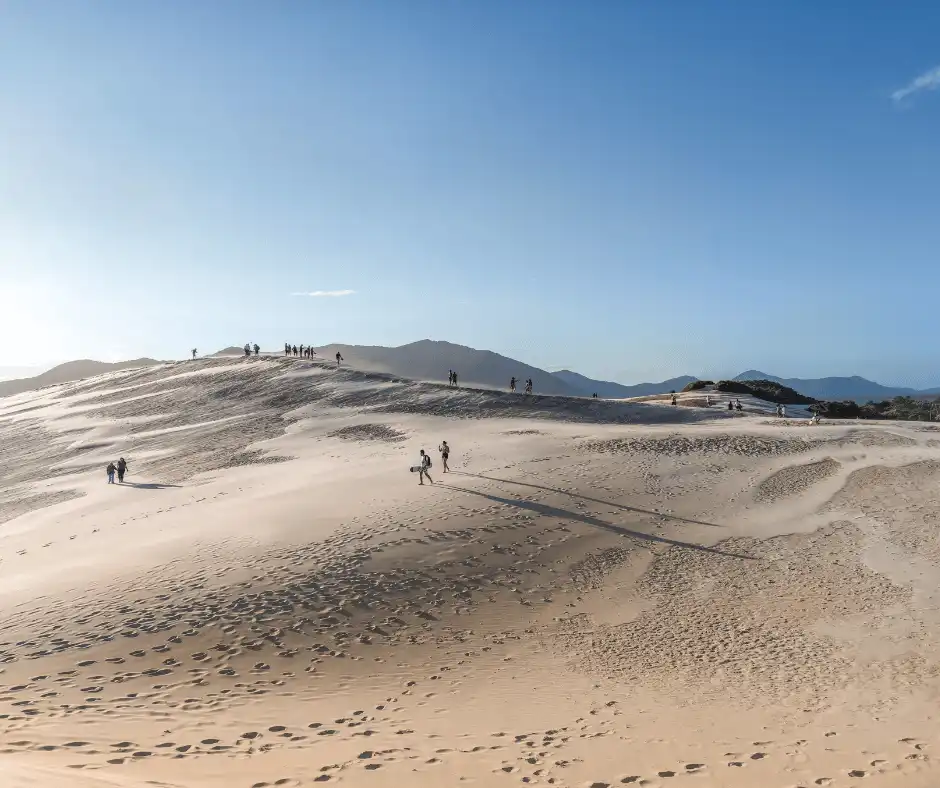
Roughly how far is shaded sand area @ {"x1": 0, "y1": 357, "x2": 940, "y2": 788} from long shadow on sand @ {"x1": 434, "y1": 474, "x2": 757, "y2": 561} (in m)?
0.13

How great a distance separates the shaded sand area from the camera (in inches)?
342

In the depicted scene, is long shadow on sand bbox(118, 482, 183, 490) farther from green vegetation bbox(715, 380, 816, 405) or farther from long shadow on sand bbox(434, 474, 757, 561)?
green vegetation bbox(715, 380, 816, 405)

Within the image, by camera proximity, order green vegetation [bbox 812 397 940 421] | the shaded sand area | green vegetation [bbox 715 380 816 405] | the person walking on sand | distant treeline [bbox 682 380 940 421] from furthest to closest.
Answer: green vegetation [bbox 715 380 816 405]
distant treeline [bbox 682 380 940 421]
green vegetation [bbox 812 397 940 421]
the person walking on sand
the shaded sand area

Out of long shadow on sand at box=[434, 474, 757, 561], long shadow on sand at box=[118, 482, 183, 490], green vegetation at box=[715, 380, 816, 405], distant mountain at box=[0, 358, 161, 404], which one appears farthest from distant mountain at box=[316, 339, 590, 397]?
long shadow on sand at box=[434, 474, 757, 561]

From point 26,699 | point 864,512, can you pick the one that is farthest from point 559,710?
point 864,512

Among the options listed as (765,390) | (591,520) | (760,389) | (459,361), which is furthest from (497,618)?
(459,361)

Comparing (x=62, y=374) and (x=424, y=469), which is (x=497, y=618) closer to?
(x=424, y=469)

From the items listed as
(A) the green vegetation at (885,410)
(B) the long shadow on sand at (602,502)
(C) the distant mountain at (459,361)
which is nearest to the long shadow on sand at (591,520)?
(B) the long shadow on sand at (602,502)

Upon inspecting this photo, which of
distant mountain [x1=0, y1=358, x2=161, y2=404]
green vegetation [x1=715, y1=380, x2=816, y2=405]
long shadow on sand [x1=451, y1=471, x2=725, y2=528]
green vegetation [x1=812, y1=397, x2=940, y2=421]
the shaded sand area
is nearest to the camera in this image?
the shaded sand area

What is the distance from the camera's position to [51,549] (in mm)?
20797

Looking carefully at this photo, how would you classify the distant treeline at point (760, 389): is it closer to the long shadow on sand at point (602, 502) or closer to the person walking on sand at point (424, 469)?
the long shadow on sand at point (602, 502)

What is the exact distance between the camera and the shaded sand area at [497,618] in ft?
28.5

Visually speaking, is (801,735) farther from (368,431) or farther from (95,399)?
(95,399)

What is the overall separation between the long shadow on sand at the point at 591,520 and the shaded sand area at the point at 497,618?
13 cm
